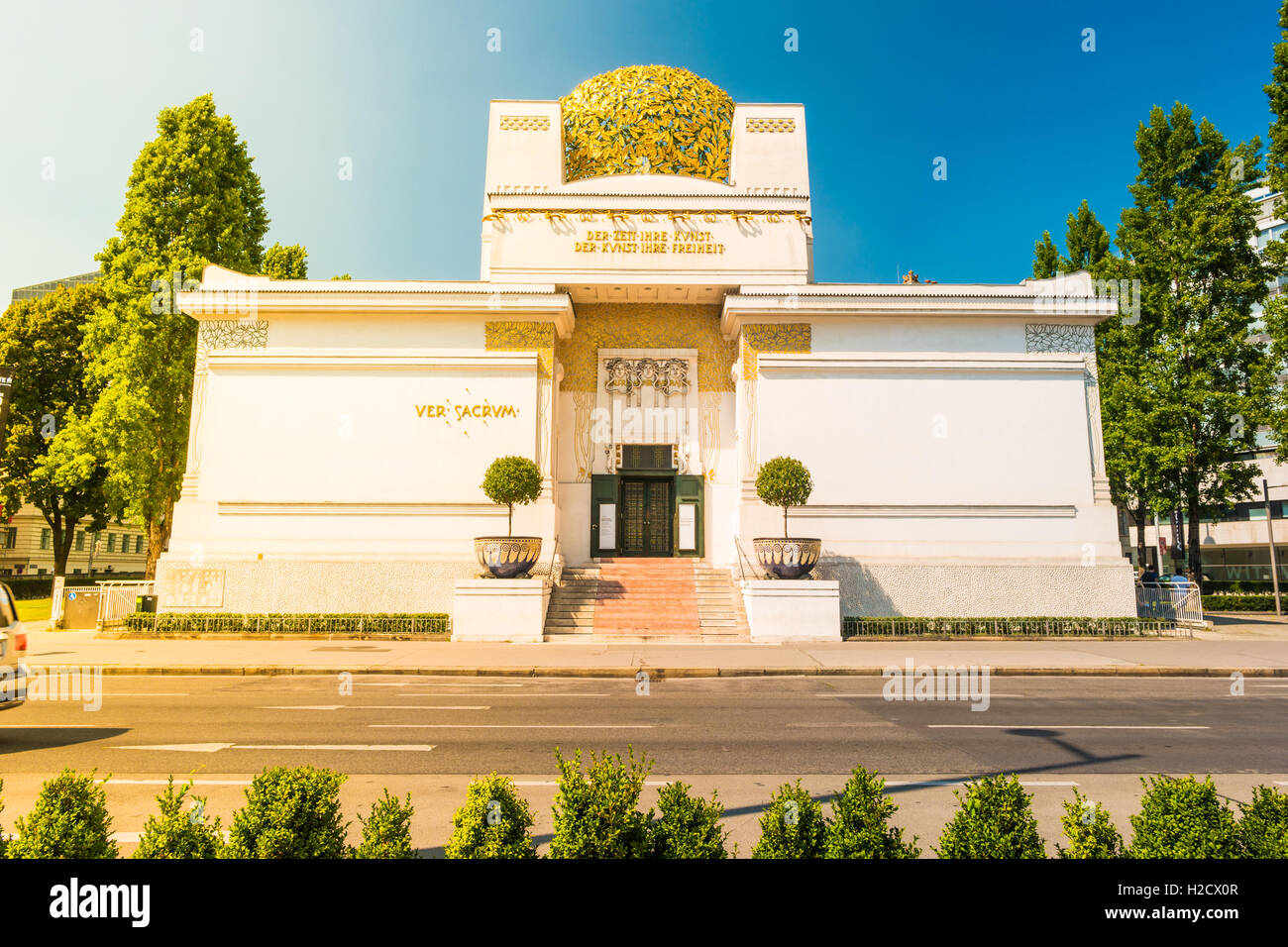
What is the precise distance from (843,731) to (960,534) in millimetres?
16290

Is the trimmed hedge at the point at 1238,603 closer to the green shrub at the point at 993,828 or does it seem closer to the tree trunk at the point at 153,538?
the green shrub at the point at 993,828

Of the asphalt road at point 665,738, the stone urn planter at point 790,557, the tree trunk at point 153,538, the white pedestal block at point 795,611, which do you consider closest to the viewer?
the asphalt road at point 665,738

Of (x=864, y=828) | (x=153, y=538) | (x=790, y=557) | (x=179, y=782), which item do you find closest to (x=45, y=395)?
(x=153, y=538)

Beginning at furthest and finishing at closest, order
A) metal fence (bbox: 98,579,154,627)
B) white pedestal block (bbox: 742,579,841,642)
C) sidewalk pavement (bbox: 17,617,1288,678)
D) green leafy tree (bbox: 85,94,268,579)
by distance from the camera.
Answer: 1. green leafy tree (bbox: 85,94,268,579)
2. metal fence (bbox: 98,579,154,627)
3. white pedestal block (bbox: 742,579,841,642)
4. sidewalk pavement (bbox: 17,617,1288,678)

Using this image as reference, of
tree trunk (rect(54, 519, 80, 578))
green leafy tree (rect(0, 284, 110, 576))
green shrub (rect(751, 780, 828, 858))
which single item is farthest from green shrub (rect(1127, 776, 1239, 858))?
tree trunk (rect(54, 519, 80, 578))

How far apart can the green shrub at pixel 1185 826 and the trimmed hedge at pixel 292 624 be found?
1921 centimetres

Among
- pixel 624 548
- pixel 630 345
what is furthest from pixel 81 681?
pixel 630 345

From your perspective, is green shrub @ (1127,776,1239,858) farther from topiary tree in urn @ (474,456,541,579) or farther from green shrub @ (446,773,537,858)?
topiary tree in urn @ (474,456,541,579)

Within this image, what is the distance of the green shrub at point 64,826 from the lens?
3.61 meters

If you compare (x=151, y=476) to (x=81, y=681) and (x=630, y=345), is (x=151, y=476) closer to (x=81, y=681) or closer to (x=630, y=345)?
(x=81, y=681)

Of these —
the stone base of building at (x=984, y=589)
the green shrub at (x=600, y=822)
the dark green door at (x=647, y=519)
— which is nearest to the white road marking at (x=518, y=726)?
the green shrub at (x=600, y=822)

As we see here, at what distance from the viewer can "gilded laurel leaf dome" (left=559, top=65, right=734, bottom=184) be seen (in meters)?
28.4

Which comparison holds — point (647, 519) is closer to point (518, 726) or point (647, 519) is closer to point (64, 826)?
point (518, 726)

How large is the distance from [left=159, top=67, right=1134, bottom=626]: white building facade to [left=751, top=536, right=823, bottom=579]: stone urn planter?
196 centimetres
